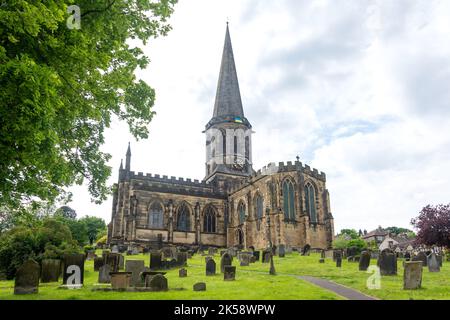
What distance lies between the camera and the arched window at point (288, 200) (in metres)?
33.8

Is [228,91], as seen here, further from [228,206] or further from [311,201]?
[311,201]

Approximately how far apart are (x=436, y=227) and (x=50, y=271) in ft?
82.4

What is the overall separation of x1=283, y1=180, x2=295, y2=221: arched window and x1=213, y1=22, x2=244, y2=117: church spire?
18335 mm

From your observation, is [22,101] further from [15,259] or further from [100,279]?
[15,259]

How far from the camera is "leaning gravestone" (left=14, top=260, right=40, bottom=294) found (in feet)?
34.4

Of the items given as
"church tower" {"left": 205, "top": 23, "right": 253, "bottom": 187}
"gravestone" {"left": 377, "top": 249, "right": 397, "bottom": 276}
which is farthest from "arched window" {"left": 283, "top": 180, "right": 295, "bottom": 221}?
"gravestone" {"left": 377, "top": 249, "right": 397, "bottom": 276}

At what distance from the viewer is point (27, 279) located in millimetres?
10578

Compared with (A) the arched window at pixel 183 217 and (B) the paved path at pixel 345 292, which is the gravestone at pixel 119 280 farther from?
Result: (A) the arched window at pixel 183 217

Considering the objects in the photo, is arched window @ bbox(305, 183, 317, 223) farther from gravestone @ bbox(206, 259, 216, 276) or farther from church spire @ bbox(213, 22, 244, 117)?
gravestone @ bbox(206, 259, 216, 276)

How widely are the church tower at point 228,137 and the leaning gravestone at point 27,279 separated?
116 feet

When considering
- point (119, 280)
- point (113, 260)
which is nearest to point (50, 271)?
point (113, 260)

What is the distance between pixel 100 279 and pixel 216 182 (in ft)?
105

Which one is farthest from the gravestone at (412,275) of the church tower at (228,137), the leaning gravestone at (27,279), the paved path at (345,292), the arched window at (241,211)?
the church tower at (228,137)
